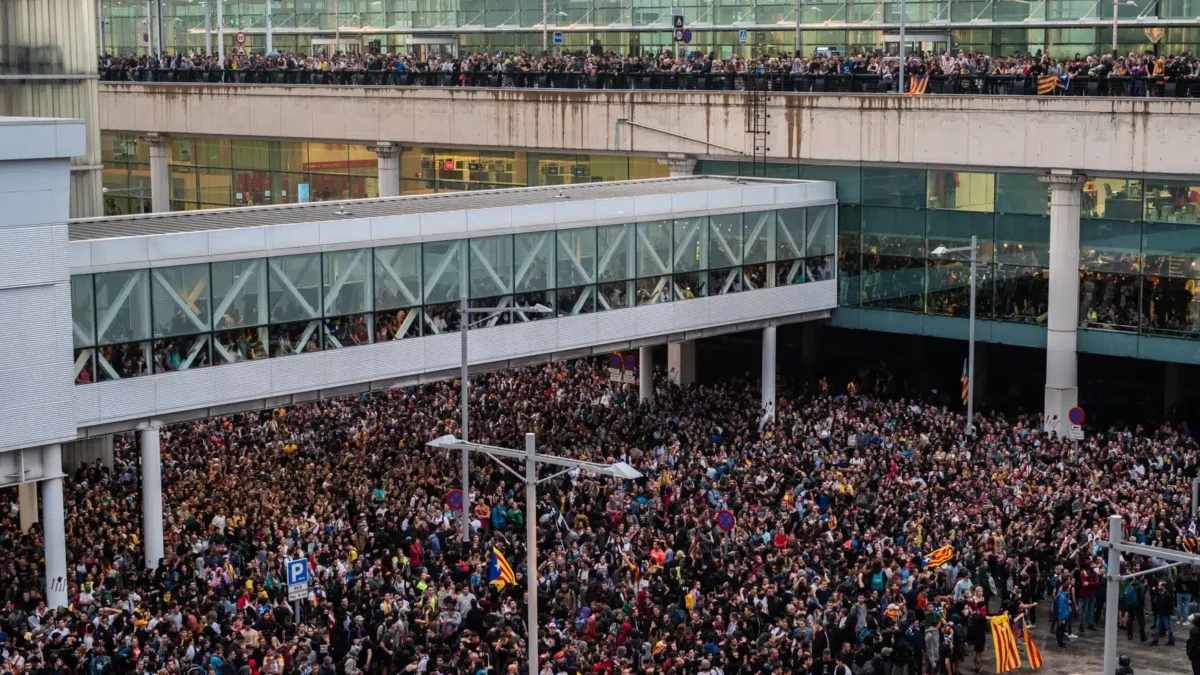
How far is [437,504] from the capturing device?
1501 inches

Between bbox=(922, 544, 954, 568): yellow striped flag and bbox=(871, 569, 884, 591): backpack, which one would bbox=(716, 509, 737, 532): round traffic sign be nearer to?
bbox=(871, 569, 884, 591): backpack

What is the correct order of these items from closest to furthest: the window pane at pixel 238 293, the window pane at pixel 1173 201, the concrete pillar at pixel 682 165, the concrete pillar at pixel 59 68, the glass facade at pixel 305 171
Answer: the window pane at pixel 238 293 < the concrete pillar at pixel 59 68 < the window pane at pixel 1173 201 < the concrete pillar at pixel 682 165 < the glass facade at pixel 305 171

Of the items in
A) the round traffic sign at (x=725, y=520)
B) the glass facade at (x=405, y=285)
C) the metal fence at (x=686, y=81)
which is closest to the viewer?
the round traffic sign at (x=725, y=520)

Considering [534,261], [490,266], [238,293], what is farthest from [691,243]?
[238,293]

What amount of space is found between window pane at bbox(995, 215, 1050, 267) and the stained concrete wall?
158cm

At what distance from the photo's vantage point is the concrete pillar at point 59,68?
148 ft

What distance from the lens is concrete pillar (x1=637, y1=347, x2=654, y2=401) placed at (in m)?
54.3

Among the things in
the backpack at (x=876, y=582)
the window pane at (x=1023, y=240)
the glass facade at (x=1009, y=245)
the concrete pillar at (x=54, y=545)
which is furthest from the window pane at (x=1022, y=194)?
the concrete pillar at (x=54, y=545)

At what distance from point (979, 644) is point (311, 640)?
11358mm

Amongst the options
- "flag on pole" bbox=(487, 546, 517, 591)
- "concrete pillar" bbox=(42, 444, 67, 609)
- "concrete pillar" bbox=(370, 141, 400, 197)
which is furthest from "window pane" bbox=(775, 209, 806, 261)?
"concrete pillar" bbox=(42, 444, 67, 609)

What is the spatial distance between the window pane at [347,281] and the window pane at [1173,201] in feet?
68.4

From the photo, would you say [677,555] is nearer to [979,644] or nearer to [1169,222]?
[979,644]

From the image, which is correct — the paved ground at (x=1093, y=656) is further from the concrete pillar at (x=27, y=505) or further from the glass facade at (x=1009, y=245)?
the concrete pillar at (x=27, y=505)

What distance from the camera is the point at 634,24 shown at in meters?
81.8
